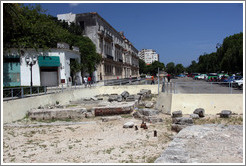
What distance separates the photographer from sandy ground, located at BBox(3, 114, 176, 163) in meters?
7.59

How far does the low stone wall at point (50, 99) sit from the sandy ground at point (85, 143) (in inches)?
66.9

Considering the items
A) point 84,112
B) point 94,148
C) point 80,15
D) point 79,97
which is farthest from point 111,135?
point 80,15

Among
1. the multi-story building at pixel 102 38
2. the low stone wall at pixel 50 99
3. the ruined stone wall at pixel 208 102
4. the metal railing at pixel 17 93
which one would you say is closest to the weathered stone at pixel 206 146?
the ruined stone wall at pixel 208 102

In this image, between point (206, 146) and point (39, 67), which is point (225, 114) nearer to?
point (206, 146)

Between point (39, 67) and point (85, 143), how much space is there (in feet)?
73.7

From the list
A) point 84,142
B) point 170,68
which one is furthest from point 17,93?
point 170,68

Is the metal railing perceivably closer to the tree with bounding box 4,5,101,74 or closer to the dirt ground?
the dirt ground

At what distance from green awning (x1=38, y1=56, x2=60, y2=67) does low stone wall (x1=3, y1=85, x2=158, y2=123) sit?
6028 mm

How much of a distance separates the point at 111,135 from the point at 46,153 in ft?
10.6

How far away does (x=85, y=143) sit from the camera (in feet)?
30.8

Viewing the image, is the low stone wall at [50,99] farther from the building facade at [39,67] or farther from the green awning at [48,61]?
the green awning at [48,61]

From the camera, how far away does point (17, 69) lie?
28.9 metres

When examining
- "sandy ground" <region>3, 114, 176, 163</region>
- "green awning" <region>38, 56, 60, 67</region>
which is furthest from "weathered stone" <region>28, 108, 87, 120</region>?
"green awning" <region>38, 56, 60, 67</region>

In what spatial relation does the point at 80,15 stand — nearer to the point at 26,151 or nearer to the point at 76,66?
the point at 76,66
